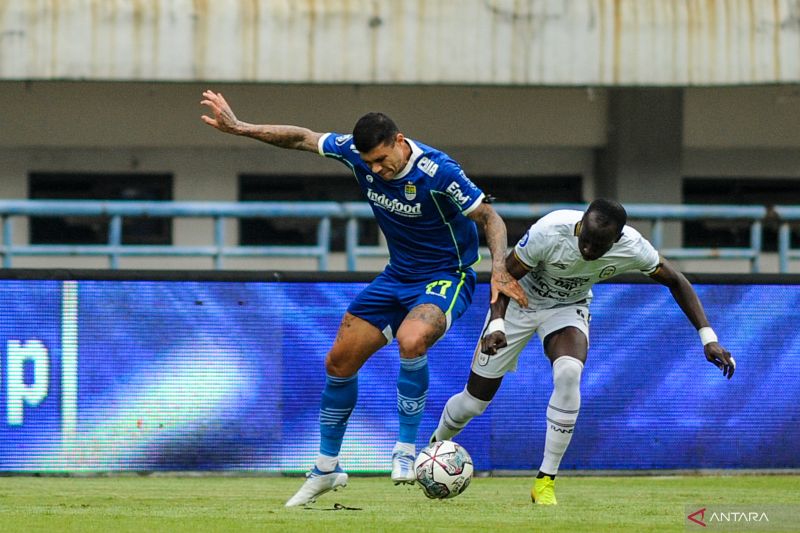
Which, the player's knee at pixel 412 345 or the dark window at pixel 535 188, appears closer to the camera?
the player's knee at pixel 412 345

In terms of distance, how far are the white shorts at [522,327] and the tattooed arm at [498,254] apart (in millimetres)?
907

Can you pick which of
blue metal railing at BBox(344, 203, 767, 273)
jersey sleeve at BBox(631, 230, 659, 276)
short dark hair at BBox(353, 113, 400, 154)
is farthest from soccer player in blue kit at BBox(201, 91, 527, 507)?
blue metal railing at BBox(344, 203, 767, 273)

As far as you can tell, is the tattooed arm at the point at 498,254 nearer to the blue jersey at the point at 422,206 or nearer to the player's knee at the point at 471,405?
the blue jersey at the point at 422,206

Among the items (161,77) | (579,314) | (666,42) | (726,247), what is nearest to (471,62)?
(666,42)

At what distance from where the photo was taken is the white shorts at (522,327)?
379 inches

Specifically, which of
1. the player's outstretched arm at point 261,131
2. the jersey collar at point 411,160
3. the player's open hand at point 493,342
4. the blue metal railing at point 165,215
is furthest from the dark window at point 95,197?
the player's open hand at point 493,342

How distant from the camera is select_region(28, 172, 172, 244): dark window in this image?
60.0 feet

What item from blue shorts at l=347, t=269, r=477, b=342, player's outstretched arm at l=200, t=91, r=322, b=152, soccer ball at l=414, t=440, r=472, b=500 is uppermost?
player's outstretched arm at l=200, t=91, r=322, b=152

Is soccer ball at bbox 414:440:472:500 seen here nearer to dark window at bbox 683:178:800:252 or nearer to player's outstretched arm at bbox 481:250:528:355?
player's outstretched arm at bbox 481:250:528:355

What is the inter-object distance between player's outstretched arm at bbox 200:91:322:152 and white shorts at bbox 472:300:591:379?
5.52ft

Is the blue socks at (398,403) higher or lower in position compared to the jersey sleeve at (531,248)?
lower

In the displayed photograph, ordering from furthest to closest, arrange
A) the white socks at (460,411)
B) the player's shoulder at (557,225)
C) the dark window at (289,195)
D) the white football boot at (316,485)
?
the dark window at (289,195)
the white socks at (460,411)
the player's shoulder at (557,225)
the white football boot at (316,485)

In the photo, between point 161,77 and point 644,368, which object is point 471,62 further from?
point 644,368

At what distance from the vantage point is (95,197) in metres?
18.6
